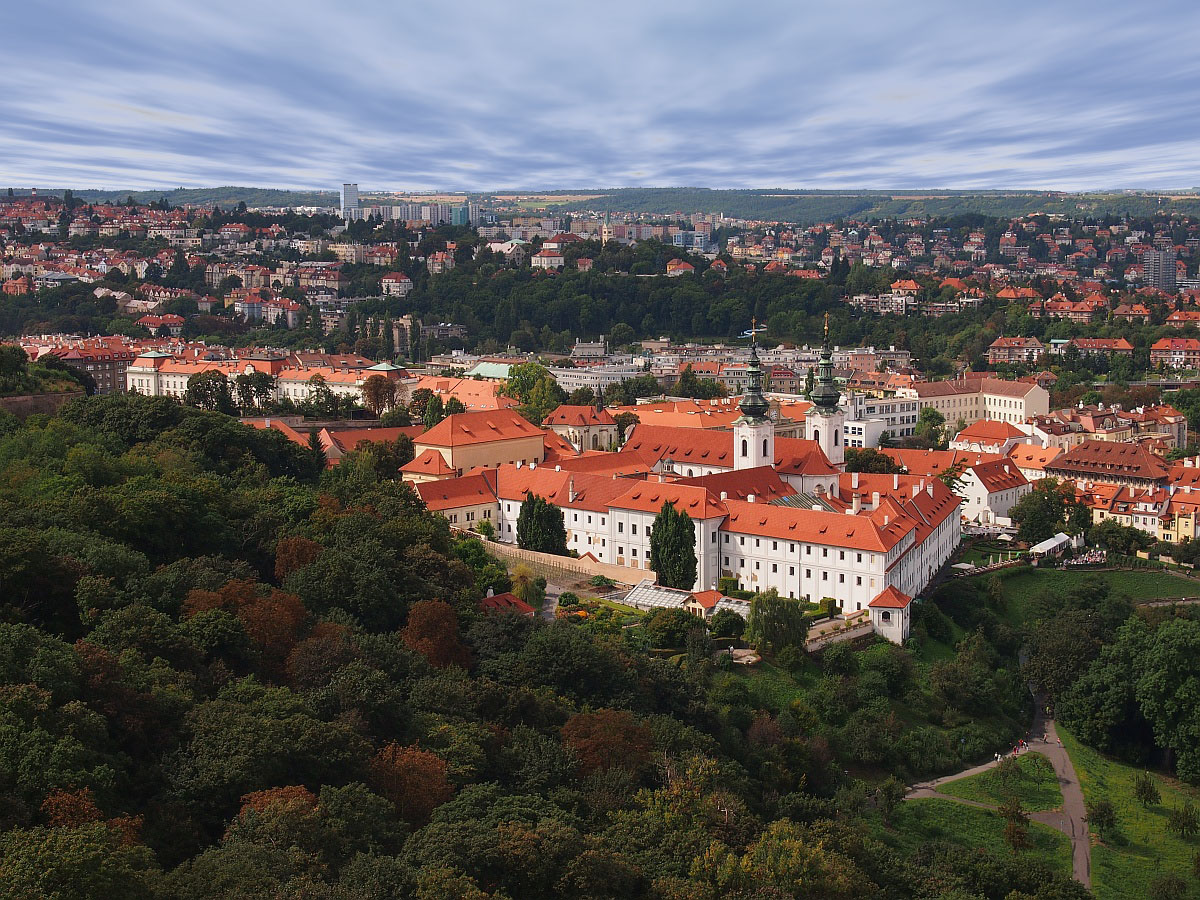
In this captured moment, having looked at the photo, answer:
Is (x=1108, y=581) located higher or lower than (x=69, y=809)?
lower

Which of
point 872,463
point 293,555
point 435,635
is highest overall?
point 293,555

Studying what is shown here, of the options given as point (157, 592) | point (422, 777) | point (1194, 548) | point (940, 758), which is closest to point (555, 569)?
point (940, 758)

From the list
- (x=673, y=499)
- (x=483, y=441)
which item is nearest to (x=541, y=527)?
(x=673, y=499)

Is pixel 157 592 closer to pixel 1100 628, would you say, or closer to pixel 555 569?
pixel 555 569

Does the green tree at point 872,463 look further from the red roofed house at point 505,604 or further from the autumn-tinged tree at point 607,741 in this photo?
the autumn-tinged tree at point 607,741

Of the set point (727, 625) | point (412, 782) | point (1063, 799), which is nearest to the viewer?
point (412, 782)

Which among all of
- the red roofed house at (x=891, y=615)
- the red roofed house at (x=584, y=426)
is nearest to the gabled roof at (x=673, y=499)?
the red roofed house at (x=891, y=615)

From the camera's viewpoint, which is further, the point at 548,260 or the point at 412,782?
the point at 548,260

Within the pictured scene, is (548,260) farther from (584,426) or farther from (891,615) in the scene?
(891,615)
